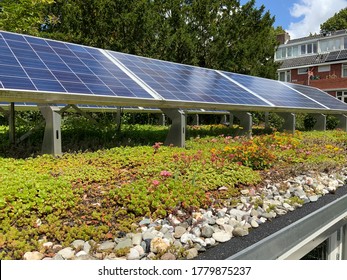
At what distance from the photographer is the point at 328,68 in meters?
38.6

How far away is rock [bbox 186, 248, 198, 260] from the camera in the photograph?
10.4ft

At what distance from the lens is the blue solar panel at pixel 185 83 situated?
945cm

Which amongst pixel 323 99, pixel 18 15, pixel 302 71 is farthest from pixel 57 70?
pixel 302 71

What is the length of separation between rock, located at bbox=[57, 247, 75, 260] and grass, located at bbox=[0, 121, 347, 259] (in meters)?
0.14

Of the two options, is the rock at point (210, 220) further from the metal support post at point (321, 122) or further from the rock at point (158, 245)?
the metal support post at point (321, 122)

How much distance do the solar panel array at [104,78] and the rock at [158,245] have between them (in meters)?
4.21

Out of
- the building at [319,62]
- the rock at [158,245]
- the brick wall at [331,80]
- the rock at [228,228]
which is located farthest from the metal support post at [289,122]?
the brick wall at [331,80]

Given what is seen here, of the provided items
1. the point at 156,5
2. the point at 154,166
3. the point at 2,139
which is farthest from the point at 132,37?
the point at 154,166

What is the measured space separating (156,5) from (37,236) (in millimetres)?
19578

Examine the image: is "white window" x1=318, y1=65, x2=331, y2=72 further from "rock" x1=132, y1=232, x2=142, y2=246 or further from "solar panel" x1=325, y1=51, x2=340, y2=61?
"rock" x1=132, y1=232, x2=142, y2=246

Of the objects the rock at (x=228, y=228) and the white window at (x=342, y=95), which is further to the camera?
the white window at (x=342, y=95)

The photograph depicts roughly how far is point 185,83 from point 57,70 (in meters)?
4.45

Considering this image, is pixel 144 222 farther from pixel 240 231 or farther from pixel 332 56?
pixel 332 56
